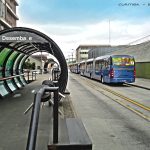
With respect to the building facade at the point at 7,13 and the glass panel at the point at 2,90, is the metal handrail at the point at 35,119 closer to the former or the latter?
the glass panel at the point at 2,90

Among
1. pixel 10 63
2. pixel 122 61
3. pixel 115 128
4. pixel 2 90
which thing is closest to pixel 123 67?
pixel 122 61

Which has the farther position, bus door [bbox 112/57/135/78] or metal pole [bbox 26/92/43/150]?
bus door [bbox 112/57/135/78]

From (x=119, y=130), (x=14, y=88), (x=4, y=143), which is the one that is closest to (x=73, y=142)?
(x=4, y=143)

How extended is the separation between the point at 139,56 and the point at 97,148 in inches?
1351

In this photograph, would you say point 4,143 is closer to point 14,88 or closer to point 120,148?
point 120,148

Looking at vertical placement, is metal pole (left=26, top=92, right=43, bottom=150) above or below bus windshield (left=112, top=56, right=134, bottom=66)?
below

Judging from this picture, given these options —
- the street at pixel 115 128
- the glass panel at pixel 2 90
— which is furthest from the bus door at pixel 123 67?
the street at pixel 115 128

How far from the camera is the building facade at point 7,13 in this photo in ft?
197

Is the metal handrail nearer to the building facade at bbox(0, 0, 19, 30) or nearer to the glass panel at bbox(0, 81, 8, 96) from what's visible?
the glass panel at bbox(0, 81, 8, 96)

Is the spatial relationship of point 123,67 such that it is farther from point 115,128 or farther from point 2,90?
point 115,128

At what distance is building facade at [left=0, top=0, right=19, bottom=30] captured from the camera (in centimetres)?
6003

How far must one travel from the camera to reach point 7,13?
2771 inches

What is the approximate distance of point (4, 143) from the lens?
20.0ft

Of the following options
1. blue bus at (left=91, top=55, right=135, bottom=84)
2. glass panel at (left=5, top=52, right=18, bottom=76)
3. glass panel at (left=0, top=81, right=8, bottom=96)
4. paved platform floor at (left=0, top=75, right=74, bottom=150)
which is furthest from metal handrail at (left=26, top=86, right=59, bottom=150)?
blue bus at (left=91, top=55, right=135, bottom=84)
